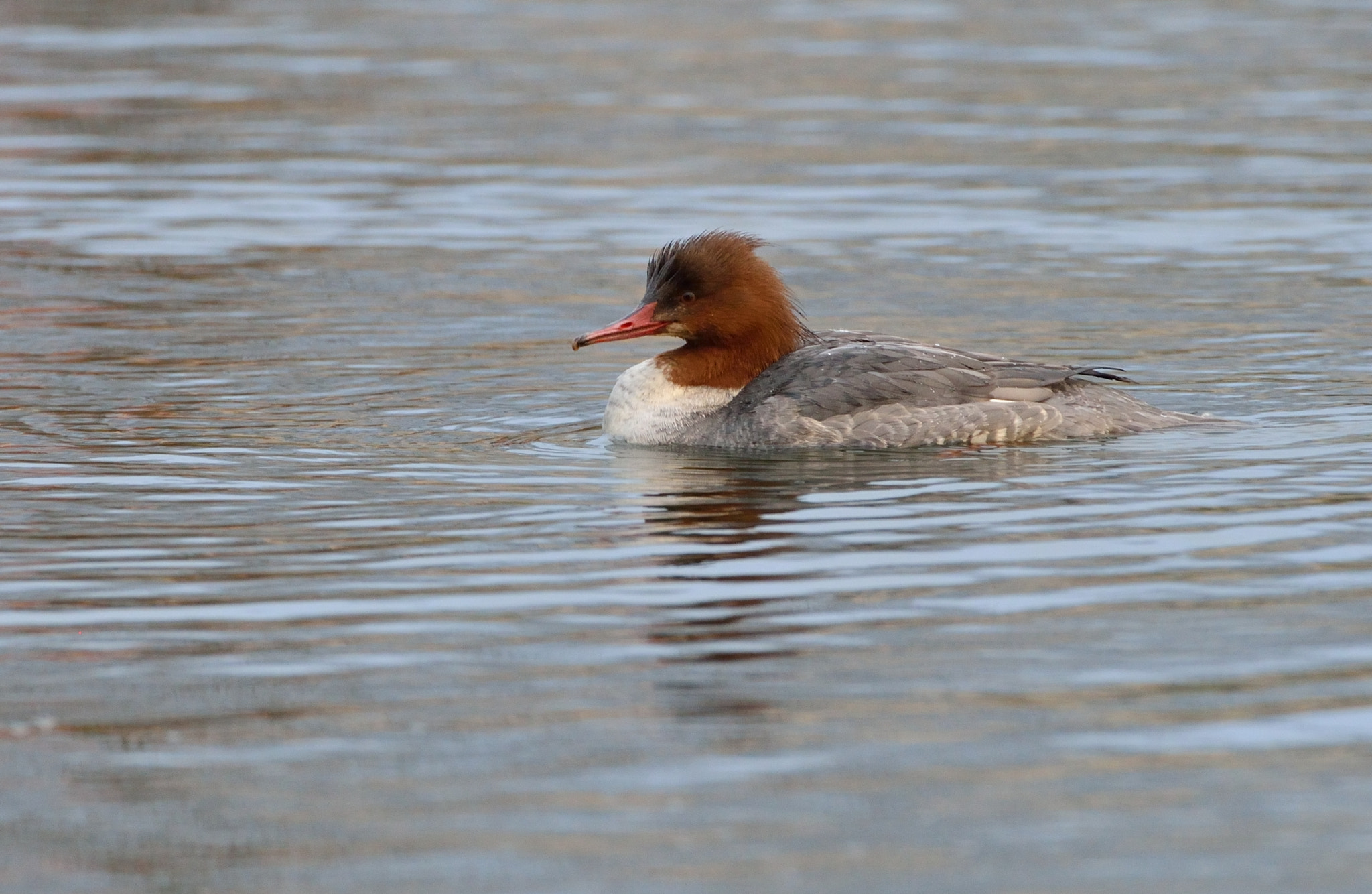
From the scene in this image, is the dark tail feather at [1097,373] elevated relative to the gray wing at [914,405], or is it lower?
elevated

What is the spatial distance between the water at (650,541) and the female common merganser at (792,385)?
194 millimetres

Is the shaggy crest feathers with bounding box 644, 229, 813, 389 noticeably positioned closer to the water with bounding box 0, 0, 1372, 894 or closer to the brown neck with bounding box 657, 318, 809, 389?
the brown neck with bounding box 657, 318, 809, 389

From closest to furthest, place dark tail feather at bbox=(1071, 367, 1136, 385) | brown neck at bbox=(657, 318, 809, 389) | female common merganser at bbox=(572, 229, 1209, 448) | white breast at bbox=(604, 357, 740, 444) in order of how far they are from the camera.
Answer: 1. dark tail feather at bbox=(1071, 367, 1136, 385)
2. female common merganser at bbox=(572, 229, 1209, 448)
3. white breast at bbox=(604, 357, 740, 444)
4. brown neck at bbox=(657, 318, 809, 389)

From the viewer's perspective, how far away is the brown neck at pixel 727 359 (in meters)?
10.9

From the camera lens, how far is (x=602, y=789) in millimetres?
5551

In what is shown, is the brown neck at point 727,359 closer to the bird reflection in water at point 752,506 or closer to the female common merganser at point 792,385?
the female common merganser at point 792,385

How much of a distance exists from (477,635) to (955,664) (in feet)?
4.93

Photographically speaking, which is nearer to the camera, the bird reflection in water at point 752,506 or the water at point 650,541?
the water at point 650,541

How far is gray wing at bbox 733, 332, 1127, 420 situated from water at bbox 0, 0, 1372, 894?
0.35 metres

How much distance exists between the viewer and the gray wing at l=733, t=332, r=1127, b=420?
10.4 m

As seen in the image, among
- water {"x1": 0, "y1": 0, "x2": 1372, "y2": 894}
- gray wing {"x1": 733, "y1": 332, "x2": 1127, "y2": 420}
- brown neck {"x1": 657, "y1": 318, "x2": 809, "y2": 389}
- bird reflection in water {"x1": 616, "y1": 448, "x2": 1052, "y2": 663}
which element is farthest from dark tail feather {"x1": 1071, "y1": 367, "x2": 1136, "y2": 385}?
brown neck {"x1": 657, "y1": 318, "x2": 809, "y2": 389}

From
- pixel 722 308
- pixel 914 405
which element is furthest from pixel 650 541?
pixel 722 308

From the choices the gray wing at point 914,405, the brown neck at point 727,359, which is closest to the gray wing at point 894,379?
the gray wing at point 914,405

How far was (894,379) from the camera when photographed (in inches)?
413
